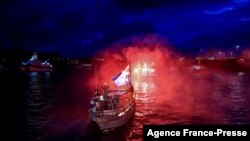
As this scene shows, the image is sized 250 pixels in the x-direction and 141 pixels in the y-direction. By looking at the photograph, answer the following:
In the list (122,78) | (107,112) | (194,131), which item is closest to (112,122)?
(107,112)

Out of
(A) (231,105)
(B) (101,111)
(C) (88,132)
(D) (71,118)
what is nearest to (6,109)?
(D) (71,118)

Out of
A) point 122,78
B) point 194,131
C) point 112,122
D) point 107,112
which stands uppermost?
point 122,78

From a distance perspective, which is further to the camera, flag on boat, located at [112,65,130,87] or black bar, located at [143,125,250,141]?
flag on boat, located at [112,65,130,87]

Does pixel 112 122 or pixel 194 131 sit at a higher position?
pixel 194 131

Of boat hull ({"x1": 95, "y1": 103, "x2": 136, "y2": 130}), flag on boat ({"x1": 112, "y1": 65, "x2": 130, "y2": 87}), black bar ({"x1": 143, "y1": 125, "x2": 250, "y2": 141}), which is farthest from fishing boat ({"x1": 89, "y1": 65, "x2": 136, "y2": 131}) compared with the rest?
black bar ({"x1": 143, "y1": 125, "x2": 250, "y2": 141})

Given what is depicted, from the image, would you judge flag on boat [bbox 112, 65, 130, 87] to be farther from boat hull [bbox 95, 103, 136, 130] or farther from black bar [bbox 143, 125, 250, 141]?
A: black bar [bbox 143, 125, 250, 141]

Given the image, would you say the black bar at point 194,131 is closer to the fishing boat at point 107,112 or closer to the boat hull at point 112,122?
the fishing boat at point 107,112

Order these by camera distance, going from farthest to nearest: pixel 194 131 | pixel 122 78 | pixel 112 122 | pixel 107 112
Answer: pixel 122 78
pixel 112 122
pixel 107 112
pixel 194 131

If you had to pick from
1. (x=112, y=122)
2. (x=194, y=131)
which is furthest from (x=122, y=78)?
(x=194, y=131)

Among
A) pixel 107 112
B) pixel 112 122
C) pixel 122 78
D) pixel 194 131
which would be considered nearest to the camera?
pixel 194 131

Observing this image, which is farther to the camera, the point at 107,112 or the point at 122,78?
the point at 122,78

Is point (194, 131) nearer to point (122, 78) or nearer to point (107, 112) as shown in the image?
point (107, 112)

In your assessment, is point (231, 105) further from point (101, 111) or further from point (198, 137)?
point (198, 137)

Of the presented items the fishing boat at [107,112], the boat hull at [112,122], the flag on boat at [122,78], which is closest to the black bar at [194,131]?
the fishing boat at [107,112]
